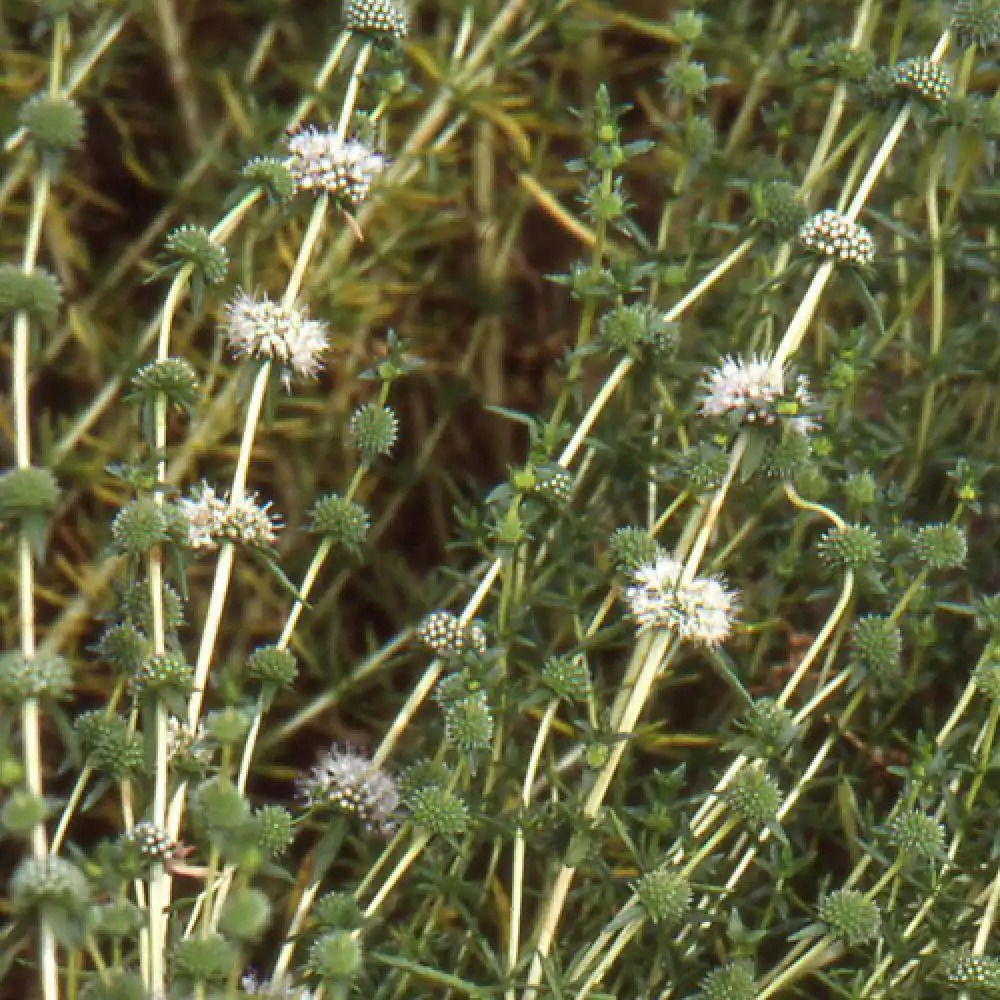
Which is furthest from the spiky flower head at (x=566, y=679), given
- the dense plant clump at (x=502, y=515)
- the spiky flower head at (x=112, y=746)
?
the spiky flower head at (x=112, y=746)

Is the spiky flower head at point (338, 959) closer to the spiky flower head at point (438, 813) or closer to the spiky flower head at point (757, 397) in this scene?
the spiky flower head at point (438, 813)

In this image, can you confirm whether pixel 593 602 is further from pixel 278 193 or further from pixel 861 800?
pixel 278 193

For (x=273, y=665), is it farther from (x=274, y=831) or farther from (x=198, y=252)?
(x=198, y=252)

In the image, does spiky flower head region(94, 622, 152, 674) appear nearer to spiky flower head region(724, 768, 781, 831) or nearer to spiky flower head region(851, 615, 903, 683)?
spiky flower head region(724, 768, 781, 831)

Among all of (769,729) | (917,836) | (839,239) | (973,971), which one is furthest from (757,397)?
(973,971)

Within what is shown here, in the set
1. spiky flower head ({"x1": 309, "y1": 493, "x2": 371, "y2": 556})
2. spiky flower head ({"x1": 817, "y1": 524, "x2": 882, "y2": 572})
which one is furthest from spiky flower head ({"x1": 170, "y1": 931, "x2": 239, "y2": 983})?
spiky flower head ({"x1": 817, "y1": 524, "x2": 882, "y2": 572})

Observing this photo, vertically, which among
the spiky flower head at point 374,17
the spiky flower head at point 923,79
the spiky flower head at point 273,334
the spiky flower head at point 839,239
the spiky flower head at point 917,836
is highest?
the spiky flower head at point 923,79

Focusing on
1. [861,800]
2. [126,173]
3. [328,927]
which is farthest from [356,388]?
[328,927]
